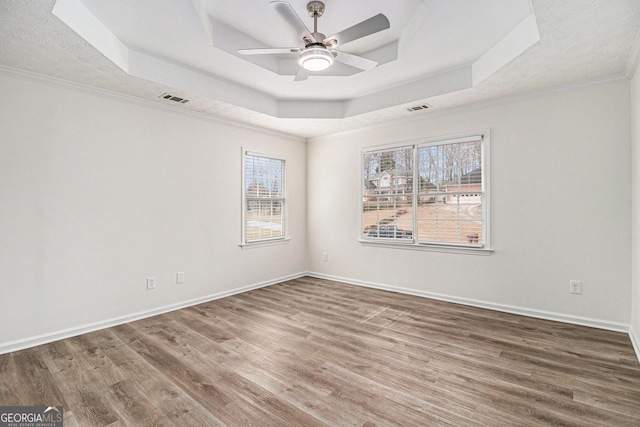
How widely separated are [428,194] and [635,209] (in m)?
2.07

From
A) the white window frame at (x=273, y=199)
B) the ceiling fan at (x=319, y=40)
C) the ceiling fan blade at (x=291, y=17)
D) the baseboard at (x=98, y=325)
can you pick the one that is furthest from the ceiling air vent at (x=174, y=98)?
the baseboard at (x=98, y=325)

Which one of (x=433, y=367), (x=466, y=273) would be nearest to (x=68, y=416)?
(x=433, y=367)

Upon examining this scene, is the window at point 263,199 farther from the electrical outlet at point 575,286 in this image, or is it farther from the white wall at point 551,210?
the electrical outlet at point 575,286

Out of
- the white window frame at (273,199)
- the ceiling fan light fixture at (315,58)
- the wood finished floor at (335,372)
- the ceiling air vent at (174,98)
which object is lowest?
the wood finished floor at (335,372)

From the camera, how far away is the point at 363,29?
2.31 m

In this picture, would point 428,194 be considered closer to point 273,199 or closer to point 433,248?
point 433,248

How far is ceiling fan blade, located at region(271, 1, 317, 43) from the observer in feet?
6.56

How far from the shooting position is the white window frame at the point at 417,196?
3.89 meters

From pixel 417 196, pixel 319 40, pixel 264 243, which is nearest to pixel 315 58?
pixel 319 40

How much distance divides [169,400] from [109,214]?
224cm

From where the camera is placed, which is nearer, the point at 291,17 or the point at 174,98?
the point at 291,17

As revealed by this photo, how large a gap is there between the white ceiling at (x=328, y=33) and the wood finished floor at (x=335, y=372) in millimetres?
2568

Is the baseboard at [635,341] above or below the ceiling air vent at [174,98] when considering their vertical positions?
below

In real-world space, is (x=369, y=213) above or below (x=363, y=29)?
below
